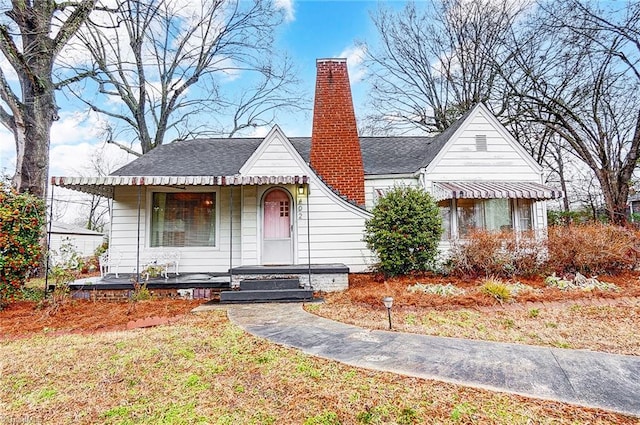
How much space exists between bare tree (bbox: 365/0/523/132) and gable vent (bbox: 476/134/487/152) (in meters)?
9.34

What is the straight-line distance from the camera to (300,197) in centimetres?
1052

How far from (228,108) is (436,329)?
74.9 feet

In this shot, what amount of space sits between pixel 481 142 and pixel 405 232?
17.8 feet

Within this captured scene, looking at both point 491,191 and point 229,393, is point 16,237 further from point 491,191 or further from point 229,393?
point 491,191

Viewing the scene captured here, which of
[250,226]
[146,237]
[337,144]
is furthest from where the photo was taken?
[337,144]

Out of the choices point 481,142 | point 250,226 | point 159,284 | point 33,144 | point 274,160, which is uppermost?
point 33,144

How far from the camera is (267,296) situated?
26.5ft

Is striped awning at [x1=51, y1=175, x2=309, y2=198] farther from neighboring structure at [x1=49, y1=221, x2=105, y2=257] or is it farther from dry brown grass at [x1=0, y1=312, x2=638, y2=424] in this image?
neighboring structure at [x1=49, y1=221, x2=105, y2=257]

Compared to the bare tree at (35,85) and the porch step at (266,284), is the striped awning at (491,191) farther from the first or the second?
the bare tree at (35,85)

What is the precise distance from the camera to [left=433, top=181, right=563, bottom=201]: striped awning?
10156mm

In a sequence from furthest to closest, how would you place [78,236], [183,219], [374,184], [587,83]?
[78,236], [587,83], [374,184], [183,219]

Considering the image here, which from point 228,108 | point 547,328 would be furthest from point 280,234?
point 228,108

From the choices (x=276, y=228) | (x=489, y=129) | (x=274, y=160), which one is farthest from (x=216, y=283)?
(x=489, y=129)

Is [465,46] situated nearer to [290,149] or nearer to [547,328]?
[290,149]
